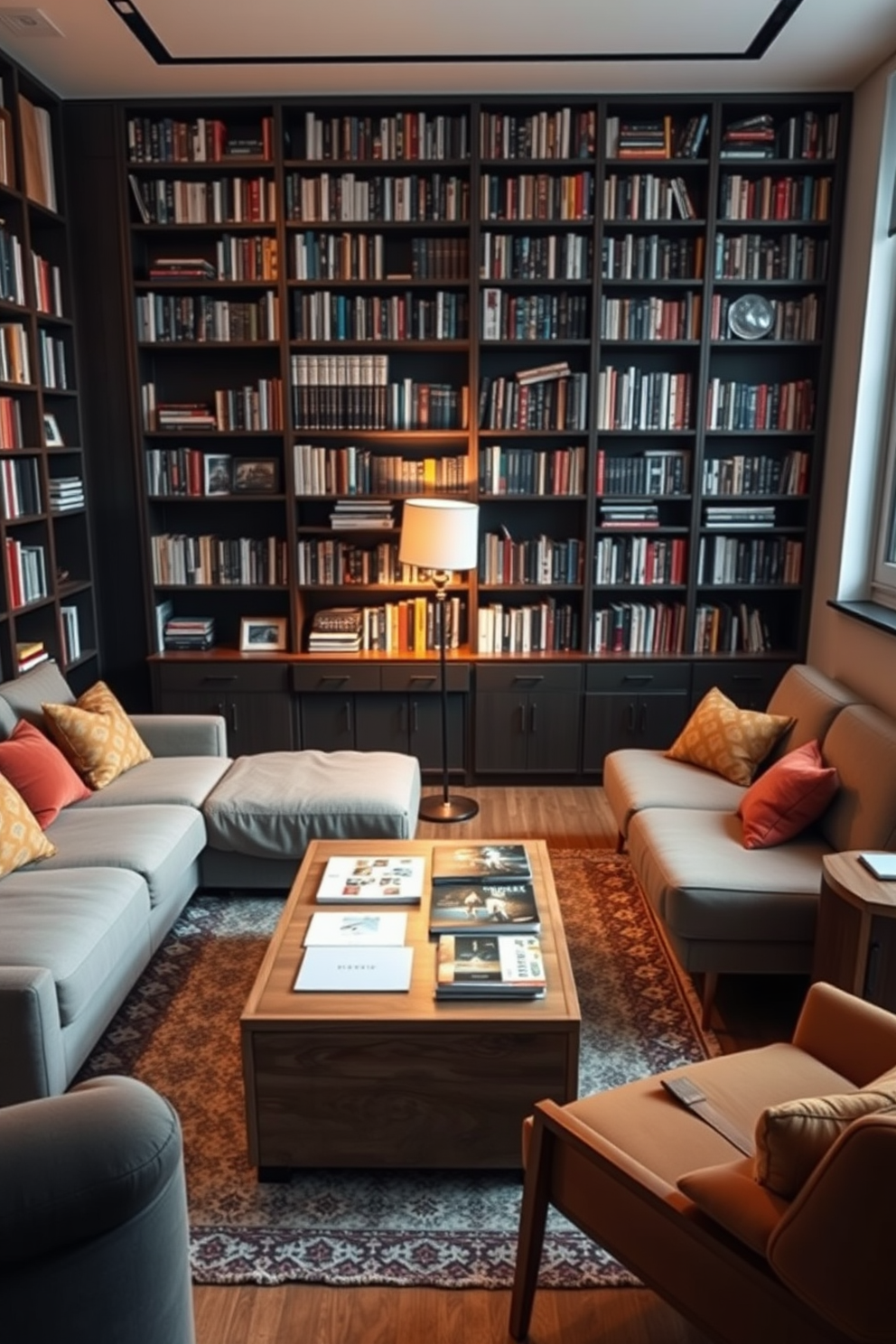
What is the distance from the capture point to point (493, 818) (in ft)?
13.5

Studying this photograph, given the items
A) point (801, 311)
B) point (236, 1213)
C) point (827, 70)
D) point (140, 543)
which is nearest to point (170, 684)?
point (140, 543)

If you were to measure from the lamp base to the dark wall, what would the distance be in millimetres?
1453

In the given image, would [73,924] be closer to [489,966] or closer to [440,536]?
[489,966]

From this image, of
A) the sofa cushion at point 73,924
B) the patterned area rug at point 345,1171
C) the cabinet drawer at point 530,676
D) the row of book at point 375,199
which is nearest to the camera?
the patterned area rug at point 345,1171

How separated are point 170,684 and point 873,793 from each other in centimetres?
297

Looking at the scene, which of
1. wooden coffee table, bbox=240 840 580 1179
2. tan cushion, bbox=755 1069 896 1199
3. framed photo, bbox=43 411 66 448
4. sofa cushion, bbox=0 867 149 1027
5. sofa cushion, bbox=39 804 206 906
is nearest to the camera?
tan cushion, bbox=755 1069 896 1199

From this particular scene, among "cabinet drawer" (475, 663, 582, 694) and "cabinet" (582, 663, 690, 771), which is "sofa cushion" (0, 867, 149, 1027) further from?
"cabinet" (582, 663, 690, 771)

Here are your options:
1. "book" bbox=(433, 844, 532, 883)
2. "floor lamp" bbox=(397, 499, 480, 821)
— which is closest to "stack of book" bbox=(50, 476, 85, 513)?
"floor lamp" bbox=(397, 499, 480, 821)

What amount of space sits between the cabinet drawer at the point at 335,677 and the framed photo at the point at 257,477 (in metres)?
0.81

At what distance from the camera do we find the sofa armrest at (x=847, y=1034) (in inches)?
67.2

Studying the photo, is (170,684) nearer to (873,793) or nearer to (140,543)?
(140,543)

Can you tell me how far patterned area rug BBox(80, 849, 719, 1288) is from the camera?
1901mm

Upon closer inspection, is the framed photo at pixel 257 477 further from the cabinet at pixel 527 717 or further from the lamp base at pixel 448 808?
the lamp base at pixel 448 808

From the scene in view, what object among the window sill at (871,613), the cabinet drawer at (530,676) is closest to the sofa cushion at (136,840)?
the cabinet drawer at (530,676)
